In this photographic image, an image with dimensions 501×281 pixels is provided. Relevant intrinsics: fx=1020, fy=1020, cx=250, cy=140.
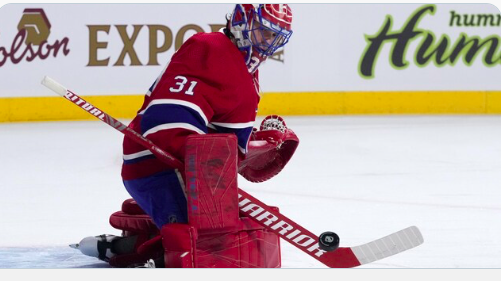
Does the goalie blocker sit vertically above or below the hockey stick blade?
above

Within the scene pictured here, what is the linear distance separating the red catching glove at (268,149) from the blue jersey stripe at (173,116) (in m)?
0.28

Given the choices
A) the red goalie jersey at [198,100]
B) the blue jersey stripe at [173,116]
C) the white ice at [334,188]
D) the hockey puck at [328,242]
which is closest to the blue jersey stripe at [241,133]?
the red goalie jersey at [198,100]

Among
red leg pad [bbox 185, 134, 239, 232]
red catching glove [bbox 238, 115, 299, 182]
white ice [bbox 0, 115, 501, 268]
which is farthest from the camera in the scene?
white ice [bbox 0, 115, 501, 268]

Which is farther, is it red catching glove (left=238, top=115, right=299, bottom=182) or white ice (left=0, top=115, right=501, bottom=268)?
white ice (left=0, top=115, right=501, bottom=268)

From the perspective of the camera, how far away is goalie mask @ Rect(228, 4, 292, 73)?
2469 mm

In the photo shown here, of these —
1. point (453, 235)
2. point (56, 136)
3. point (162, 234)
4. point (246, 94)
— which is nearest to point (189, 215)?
point (162, 234)

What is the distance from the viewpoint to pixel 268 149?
268 cm

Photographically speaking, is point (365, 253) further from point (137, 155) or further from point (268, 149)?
point (137, 155)

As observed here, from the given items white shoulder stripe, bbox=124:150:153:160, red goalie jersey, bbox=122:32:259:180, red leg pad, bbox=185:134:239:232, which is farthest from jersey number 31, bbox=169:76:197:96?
white shoulder stripe, bbox=124:150:153:160

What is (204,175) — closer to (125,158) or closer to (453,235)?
(125,158)

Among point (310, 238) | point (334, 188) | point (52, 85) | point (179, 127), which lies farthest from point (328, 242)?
point (334, 188)

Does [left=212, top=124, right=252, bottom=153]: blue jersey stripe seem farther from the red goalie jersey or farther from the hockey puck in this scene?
the hockey puck

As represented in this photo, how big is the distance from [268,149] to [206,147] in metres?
0.40

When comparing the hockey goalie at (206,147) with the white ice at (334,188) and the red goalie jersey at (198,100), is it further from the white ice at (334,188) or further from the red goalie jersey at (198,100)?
the white ice at (334,188)
